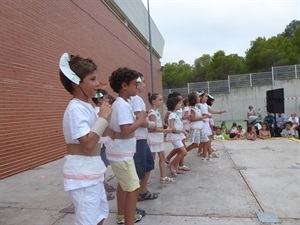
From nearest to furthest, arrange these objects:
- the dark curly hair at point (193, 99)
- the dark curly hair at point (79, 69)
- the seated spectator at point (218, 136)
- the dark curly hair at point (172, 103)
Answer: the dark curly hair at point (79, 69) → the dark curly hair at point (172, 103) → the dark curly hair at point (193, 99) → the seated spectator at point (218, 136)

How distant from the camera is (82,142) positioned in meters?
2.00

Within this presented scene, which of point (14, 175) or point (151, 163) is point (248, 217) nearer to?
point (151, 163)

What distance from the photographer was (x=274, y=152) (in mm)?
7906

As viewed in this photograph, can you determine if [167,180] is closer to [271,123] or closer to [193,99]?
[193,99]

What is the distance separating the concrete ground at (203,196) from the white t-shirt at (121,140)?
104cm

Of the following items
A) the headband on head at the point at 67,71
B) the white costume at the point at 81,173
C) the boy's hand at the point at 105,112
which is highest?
the headband on head at the point at 67,71

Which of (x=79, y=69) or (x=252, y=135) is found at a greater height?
(x=79, y=69)

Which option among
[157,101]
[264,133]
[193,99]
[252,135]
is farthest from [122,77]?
[264,133]

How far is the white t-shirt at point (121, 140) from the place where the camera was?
2861mm

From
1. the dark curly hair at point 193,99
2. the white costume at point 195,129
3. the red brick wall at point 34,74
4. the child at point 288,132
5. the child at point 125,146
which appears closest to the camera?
the child at point 125,146

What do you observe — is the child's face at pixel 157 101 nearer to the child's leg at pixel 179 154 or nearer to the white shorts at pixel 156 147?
the white shorts at pixel 156 147

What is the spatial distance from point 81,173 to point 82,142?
24 cm

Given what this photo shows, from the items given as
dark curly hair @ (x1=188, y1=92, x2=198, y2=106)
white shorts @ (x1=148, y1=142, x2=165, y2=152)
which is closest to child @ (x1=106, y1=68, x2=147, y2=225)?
white shorts @ (x1=148, y1=142, x2=165, y2=152)

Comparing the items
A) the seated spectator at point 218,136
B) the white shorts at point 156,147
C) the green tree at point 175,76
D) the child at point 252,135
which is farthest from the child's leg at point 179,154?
the green tree at point 175,76
